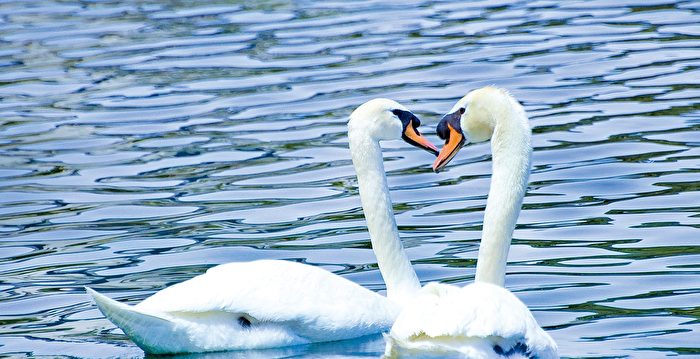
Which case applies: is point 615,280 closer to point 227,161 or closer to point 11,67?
point 227,161

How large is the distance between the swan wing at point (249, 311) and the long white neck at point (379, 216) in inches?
23.9

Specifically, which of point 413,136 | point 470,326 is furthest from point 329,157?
point 470,326

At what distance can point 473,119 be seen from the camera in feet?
24.9

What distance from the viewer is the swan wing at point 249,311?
7289 millimetres

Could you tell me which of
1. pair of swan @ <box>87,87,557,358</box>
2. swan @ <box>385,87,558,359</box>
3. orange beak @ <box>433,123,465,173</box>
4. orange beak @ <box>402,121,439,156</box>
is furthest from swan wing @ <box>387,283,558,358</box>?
orange beak @ <box>402,121,439,156</box>

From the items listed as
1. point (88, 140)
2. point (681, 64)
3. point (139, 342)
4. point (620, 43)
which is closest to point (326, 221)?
point (139, 342)

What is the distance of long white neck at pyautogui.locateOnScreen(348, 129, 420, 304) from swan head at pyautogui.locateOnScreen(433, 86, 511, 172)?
765 millimetres

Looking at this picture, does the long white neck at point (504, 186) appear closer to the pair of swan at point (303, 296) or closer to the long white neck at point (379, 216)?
the pair of swan at point (303, 296)

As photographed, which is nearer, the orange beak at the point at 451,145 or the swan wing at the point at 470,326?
the swan wing at the point at 470,326

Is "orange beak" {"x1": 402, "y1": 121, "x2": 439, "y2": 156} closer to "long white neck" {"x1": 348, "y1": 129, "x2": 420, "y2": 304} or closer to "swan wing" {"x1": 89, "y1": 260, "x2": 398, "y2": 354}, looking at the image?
"long white neck" {"x1": 348, "y1": 129, "x2": 420, "y2": 304}

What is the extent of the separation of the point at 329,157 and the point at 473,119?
5.13 meters

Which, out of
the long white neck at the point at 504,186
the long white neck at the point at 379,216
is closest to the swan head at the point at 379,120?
the long white neck at the point at 379,216

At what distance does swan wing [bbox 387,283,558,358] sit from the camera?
6.28m

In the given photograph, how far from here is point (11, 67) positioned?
17953 millimetres
